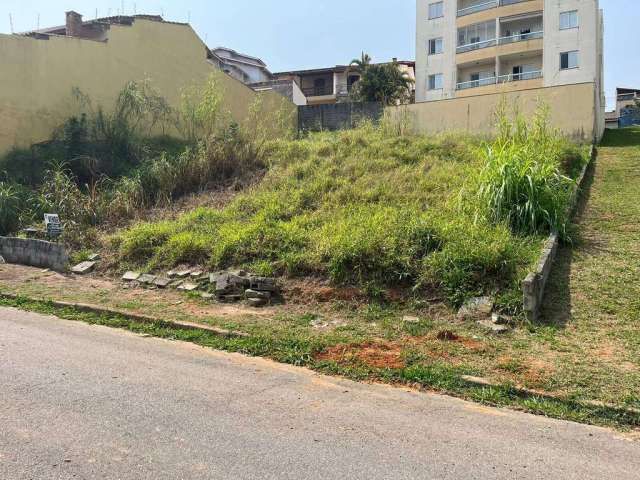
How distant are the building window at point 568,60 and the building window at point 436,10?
9.42 metres

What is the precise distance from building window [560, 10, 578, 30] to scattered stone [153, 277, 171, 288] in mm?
31943

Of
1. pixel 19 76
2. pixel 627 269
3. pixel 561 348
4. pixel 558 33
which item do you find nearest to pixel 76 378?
pixel 561 348

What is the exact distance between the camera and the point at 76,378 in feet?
16.0

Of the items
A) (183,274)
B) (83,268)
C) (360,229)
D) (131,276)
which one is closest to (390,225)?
(360,229)

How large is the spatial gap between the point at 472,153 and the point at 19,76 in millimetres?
13588

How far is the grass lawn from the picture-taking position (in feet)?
15.5

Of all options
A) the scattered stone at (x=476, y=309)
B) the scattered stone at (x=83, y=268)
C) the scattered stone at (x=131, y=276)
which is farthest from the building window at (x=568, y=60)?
the scattered stone at (x=83, y=268)

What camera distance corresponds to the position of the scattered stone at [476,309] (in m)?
6.66

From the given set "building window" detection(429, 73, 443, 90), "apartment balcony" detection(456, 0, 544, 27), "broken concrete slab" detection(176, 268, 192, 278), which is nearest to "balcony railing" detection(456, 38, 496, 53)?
"apartment balcony" detection(456, 0, 544, 27)

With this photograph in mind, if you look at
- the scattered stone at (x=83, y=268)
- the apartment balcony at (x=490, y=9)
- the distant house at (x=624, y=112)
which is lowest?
the scattered stone at (x=83, y=268)

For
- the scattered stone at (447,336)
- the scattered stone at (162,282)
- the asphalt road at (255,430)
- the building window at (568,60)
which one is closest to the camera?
the asphalt road at (255,430)

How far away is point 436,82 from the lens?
1491 inches

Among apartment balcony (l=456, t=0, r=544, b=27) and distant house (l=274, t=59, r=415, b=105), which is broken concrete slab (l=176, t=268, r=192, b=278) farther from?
distant house (l=274, t=59, r=415, b=105)

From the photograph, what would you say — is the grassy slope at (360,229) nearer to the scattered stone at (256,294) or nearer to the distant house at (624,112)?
the scattered stone at (256,294)
